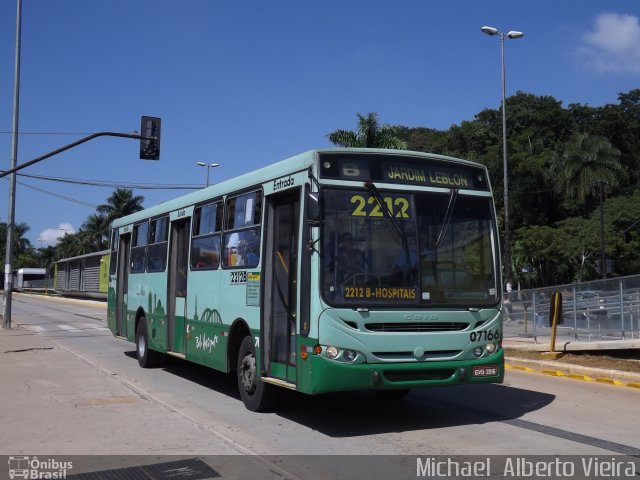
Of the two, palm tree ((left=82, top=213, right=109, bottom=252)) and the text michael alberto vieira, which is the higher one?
palm tree ((left=82, top=213, right=109, bottom=252))

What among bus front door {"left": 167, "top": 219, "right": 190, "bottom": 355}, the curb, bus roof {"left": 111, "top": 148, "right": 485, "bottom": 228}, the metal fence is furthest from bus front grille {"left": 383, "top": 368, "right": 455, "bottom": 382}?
the metal fence

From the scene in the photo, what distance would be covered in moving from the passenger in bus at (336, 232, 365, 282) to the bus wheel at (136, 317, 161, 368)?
7.12m

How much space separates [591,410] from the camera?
896 cm

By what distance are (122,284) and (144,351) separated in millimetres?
2586

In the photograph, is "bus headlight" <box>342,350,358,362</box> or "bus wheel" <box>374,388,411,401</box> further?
"bus wheel" <box>374,388,411,401</box>

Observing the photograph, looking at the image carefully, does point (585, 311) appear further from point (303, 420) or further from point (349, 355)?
point (349, 355)

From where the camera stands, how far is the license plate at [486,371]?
25.2 ft

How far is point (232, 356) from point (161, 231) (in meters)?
4.22

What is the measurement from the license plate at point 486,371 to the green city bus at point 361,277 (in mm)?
16

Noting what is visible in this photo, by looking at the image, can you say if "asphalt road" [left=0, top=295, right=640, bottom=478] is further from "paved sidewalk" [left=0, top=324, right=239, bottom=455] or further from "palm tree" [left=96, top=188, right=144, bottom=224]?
"palm tree" [left=96, top=188, right=144, bottom=224]

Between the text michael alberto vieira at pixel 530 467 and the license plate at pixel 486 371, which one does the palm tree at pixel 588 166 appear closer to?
the license plate at pixel 486 371

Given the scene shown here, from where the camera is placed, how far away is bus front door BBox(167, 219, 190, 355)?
444 inches

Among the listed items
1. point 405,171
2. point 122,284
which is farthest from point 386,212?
point 122,284

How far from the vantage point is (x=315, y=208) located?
7121mm
